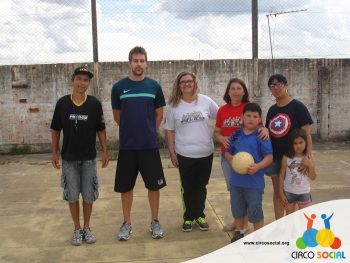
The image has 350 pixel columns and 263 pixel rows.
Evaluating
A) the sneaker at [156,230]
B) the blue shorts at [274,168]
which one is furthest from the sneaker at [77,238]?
the blue shorts at [274,168]

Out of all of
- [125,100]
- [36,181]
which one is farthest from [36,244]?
[36,181]

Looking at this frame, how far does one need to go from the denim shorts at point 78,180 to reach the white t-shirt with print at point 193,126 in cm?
84

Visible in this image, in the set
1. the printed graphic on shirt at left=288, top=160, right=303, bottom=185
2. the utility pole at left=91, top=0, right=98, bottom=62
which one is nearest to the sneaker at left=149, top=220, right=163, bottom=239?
the printed graphic on shirt at left=288, top=160, right=303, bottom=185

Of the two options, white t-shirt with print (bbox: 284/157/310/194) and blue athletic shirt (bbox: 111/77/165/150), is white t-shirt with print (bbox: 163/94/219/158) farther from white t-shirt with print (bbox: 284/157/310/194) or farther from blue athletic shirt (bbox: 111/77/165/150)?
white t-shirt with print (bbox: 284/157/310/194)

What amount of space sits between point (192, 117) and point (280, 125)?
83 centimetres

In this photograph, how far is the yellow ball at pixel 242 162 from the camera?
3557mm

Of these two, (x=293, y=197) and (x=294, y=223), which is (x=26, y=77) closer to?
(x=293, y=197)

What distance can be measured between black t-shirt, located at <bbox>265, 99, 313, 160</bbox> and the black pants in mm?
721

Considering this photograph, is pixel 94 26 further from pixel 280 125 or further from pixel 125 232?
pixel 280 125

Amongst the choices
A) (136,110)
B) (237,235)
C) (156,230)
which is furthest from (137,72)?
(237,235)

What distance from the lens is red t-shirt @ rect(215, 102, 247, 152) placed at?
397 centimetres

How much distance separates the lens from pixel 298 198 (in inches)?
146

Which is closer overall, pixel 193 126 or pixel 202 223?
pixel 193 126

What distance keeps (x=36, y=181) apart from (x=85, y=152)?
2993 mm
